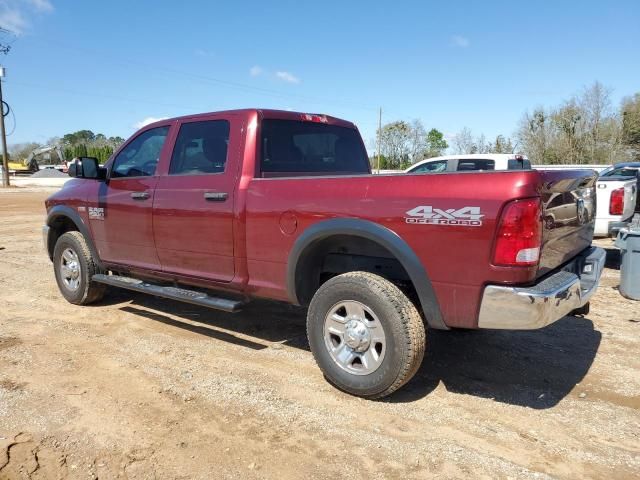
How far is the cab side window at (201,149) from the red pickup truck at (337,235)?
1 cm

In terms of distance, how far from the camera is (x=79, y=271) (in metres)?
6.01

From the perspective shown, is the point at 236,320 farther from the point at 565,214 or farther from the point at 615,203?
the point at 615,203

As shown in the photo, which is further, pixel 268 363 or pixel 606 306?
pixel 606 306

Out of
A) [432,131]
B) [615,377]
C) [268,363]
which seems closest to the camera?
[615,377]

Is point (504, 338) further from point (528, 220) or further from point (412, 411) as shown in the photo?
point (528, 220)

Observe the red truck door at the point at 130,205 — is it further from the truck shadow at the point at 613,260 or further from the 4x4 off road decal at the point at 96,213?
the truck shadow at the point at 613,260

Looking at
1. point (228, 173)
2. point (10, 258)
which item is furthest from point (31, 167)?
point (228, 173)

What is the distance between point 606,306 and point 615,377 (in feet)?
7.39

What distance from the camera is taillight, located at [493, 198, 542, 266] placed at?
2963 mm

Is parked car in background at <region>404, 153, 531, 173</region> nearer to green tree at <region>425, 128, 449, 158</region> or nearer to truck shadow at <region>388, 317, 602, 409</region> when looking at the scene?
truck shadow at <region>388, 317, 602, 409</region>

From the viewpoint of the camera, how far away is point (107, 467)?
9.37 feet

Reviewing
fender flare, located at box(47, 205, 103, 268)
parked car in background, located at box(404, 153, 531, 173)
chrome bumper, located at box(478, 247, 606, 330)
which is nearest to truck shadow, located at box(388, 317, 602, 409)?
chrome bumper, located at box(478, 247, 606, 330)

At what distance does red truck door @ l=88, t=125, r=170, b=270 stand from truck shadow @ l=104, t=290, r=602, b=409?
2.57 feet

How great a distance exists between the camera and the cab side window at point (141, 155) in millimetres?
5152
